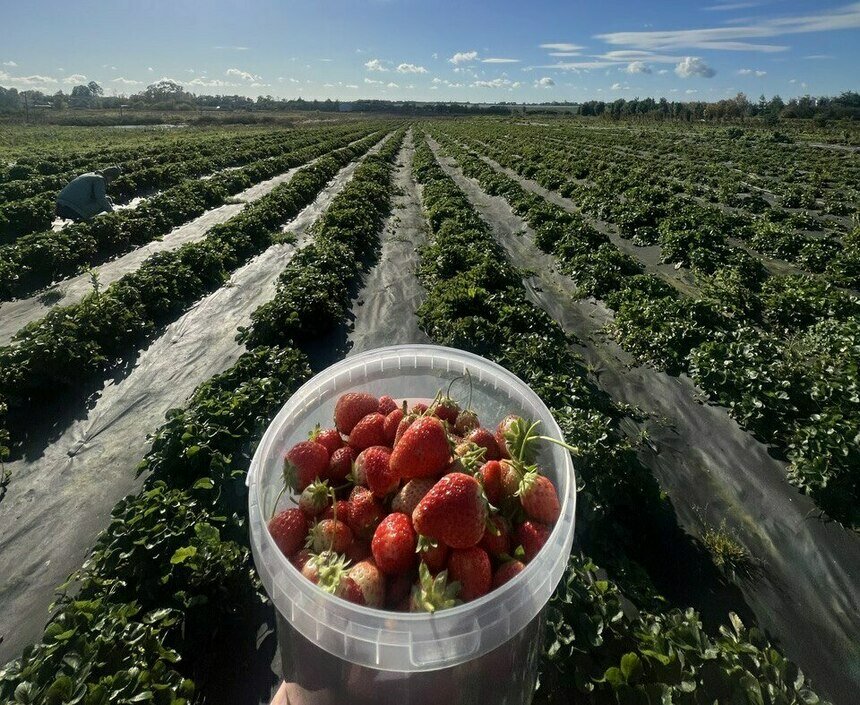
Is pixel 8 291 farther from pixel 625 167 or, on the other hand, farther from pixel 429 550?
pixel 625 167

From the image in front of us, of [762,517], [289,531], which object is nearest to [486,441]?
[289,531]

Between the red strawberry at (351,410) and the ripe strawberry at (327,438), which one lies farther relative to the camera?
the red strawberry at (351,410)

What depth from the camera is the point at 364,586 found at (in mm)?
1622

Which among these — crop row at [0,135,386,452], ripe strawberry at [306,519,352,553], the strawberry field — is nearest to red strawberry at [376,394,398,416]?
the strawberry field

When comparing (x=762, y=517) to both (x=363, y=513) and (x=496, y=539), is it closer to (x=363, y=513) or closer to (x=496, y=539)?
(x=496, y=539)

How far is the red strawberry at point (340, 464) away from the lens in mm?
2127

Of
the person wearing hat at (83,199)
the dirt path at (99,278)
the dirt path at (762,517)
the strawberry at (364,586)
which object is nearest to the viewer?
the strawberry at (364,586)

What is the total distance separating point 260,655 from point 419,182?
24211 mm

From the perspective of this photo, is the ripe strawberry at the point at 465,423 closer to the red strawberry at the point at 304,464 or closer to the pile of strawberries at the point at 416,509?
the pile of strawberries at the point at 416,509

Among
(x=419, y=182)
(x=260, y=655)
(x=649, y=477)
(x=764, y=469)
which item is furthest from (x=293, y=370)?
(x=419, y=182)

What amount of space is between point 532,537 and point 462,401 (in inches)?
34.1

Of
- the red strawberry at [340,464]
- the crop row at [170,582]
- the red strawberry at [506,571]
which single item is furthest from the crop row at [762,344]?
the crop row at [170,582]

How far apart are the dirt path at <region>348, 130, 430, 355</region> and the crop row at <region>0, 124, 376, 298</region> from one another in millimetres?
7627

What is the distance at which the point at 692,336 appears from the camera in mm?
7941
